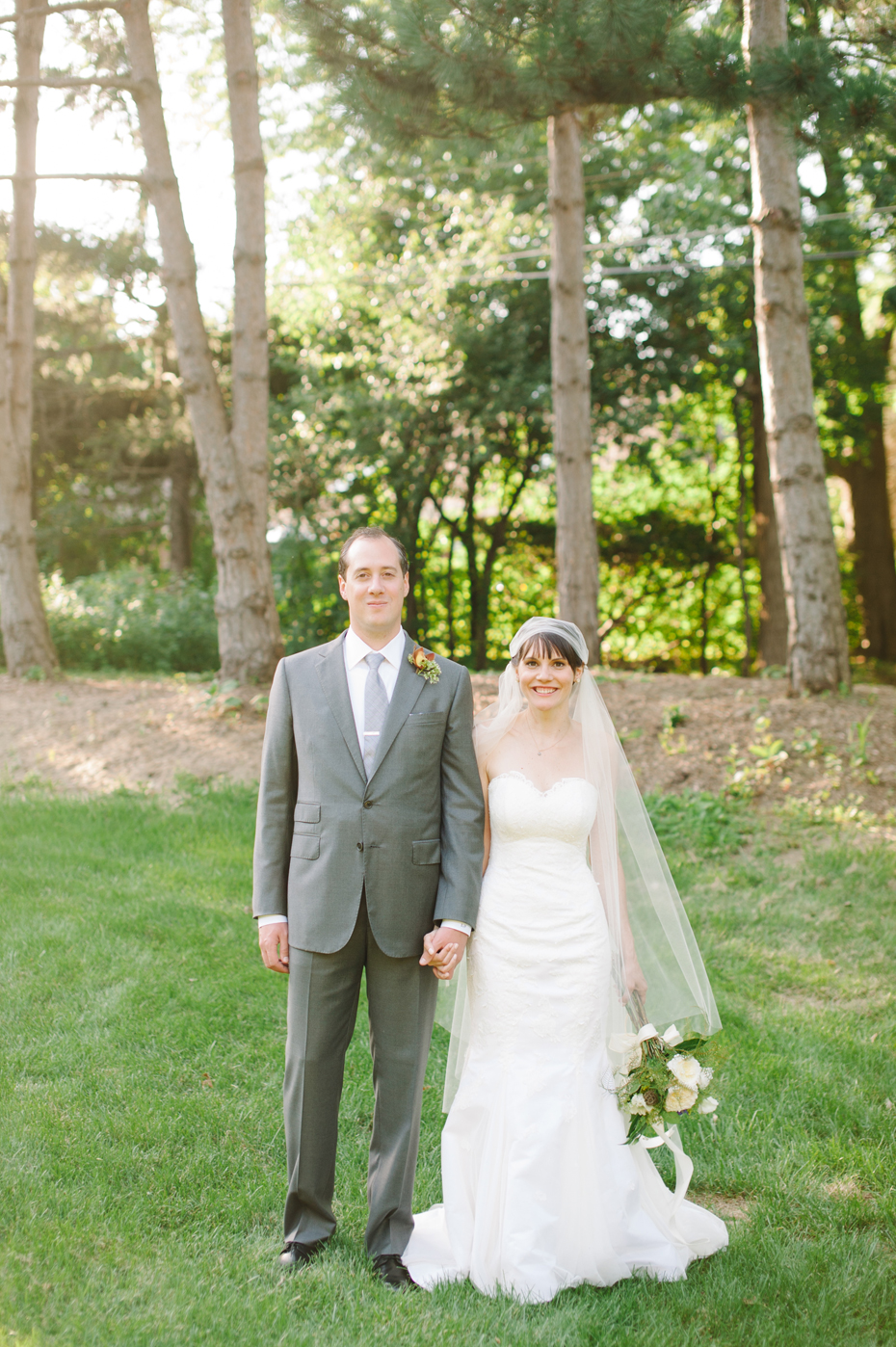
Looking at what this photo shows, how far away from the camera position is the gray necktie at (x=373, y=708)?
3.13 m

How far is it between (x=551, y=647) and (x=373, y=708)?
62 cm

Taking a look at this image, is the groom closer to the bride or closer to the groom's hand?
the groom's hand

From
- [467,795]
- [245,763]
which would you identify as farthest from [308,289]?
[467,795]

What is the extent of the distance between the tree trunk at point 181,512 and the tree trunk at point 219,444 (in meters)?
12.7

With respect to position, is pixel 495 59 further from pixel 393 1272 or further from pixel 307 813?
pixel 393 1272

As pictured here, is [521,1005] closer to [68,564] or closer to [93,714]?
[93,714]

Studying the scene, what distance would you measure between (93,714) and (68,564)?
585 inches

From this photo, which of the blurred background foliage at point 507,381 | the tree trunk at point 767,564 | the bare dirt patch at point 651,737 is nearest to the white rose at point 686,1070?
the bare dirt patch at point 651,737

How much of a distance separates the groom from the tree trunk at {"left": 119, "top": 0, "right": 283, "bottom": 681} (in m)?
5.68

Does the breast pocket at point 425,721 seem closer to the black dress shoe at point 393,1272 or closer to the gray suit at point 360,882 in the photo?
the gray suit at point 360,882

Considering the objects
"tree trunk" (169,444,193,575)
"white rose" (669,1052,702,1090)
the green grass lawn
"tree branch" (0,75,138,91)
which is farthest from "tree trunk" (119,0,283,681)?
"tree trunk" (169,444,193,575)

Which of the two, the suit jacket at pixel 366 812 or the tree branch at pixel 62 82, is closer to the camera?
the suit jacket at pixel 366 812

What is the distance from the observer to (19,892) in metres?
6.05

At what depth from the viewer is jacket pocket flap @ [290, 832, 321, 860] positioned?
3.10 metres
